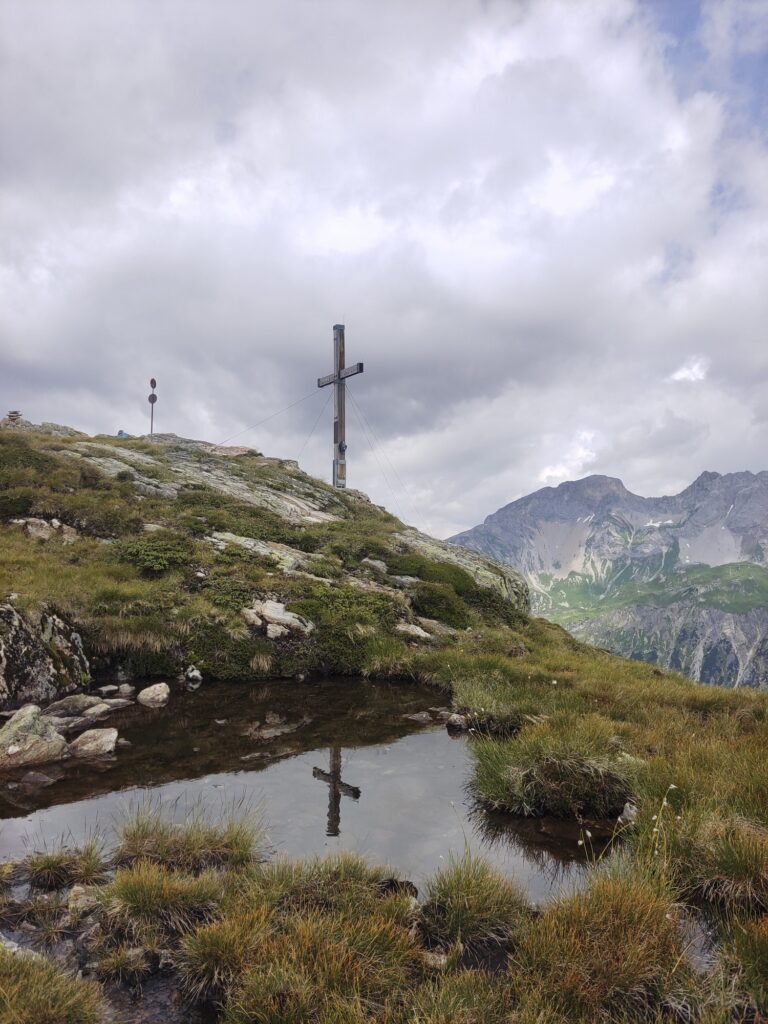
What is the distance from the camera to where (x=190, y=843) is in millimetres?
6102

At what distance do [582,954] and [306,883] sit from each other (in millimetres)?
2615

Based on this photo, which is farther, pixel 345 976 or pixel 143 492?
pixel 143 492

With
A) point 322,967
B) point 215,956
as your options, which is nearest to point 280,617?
point 215,956

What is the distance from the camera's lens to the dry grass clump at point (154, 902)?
Answer: 488 centimetres

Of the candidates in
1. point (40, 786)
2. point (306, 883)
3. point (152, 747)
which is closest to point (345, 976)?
point (306, 883)

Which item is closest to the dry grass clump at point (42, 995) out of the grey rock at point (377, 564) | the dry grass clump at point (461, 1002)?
the dry grass clump at point (461, 1002)

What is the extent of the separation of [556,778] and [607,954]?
148 inches

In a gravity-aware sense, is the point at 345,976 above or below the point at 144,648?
below

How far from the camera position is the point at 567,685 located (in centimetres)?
1397

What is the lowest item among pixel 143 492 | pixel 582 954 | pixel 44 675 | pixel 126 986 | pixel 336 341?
pixel 126 986

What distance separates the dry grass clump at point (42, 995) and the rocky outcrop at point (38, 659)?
7.92 metres

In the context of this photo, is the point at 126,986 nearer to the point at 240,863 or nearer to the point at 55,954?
the point at 55,954

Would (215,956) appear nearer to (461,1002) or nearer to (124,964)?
(124,964)

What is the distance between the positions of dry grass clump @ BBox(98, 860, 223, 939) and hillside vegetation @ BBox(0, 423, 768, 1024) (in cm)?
2
